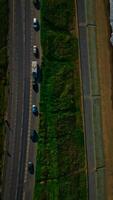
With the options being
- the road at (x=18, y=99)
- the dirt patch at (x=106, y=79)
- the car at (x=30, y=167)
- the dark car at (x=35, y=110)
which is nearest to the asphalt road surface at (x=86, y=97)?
the dirt patch at (x=106, y=79)

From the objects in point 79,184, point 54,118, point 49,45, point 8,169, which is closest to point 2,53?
point 49,45

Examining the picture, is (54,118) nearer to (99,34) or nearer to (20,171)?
(20,171)

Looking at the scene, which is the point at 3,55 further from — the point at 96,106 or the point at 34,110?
the point at 96,106

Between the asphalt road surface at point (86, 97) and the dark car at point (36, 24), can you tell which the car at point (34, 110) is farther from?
the dark car at point (36, 24)

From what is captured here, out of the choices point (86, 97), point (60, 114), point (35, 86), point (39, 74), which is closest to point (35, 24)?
point (39, 74)

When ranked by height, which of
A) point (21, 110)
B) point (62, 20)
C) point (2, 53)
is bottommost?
point (21, 110)

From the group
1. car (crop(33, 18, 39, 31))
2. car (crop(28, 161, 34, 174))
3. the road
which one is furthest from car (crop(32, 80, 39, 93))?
car (crop(28, 161, 34, 174))
